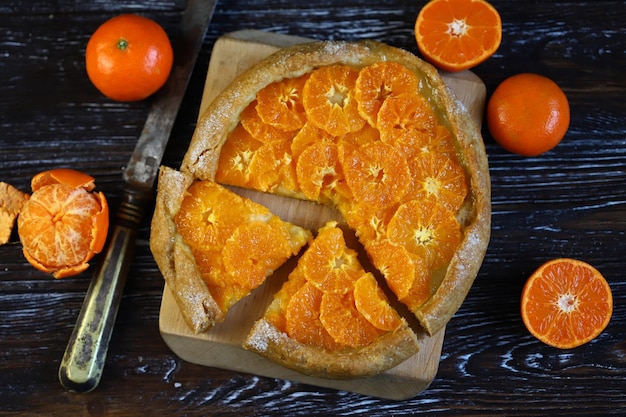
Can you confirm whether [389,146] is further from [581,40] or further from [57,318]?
[57,318]

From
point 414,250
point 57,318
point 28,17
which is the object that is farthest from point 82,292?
point 414,250

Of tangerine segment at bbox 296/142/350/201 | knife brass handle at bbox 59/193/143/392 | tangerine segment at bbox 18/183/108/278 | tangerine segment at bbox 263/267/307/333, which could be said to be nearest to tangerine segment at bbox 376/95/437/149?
tangerine segment at bbox 296/142/350/201

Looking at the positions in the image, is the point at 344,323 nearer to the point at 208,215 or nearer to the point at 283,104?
the point at 208,215

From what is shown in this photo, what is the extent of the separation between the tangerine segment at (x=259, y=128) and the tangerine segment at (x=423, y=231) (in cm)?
79

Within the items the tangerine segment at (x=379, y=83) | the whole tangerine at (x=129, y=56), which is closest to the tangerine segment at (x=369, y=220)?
the tangerine segment at (x=379, y=83)

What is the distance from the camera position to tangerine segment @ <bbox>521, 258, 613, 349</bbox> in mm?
3932

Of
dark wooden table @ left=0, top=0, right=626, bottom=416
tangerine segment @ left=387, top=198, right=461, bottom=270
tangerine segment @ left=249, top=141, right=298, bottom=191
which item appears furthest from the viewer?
dark wooden table @ left=0, top=0, right=626, bottom=416

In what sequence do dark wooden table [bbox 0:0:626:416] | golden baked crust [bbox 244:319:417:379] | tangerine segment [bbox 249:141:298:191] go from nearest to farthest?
golden baked crust [bbox 244:319:417:379], tangerine segment [bbox 249:141:298:191], dark wooden table [bbox 0:0:626:416]

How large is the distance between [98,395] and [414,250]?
7.11ft

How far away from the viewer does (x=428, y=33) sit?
402 centimetres

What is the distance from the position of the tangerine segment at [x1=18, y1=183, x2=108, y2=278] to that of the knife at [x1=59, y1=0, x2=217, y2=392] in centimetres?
→ 13

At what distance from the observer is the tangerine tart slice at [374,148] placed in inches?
145

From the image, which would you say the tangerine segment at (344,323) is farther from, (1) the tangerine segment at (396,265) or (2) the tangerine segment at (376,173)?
(2) the tangerine segment at (376,173)

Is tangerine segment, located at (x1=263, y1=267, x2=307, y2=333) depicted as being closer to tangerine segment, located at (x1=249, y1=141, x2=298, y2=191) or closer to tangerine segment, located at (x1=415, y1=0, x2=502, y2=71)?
tangerine segment, located at (x1=249, y1=141, x2=298, y2=191)
